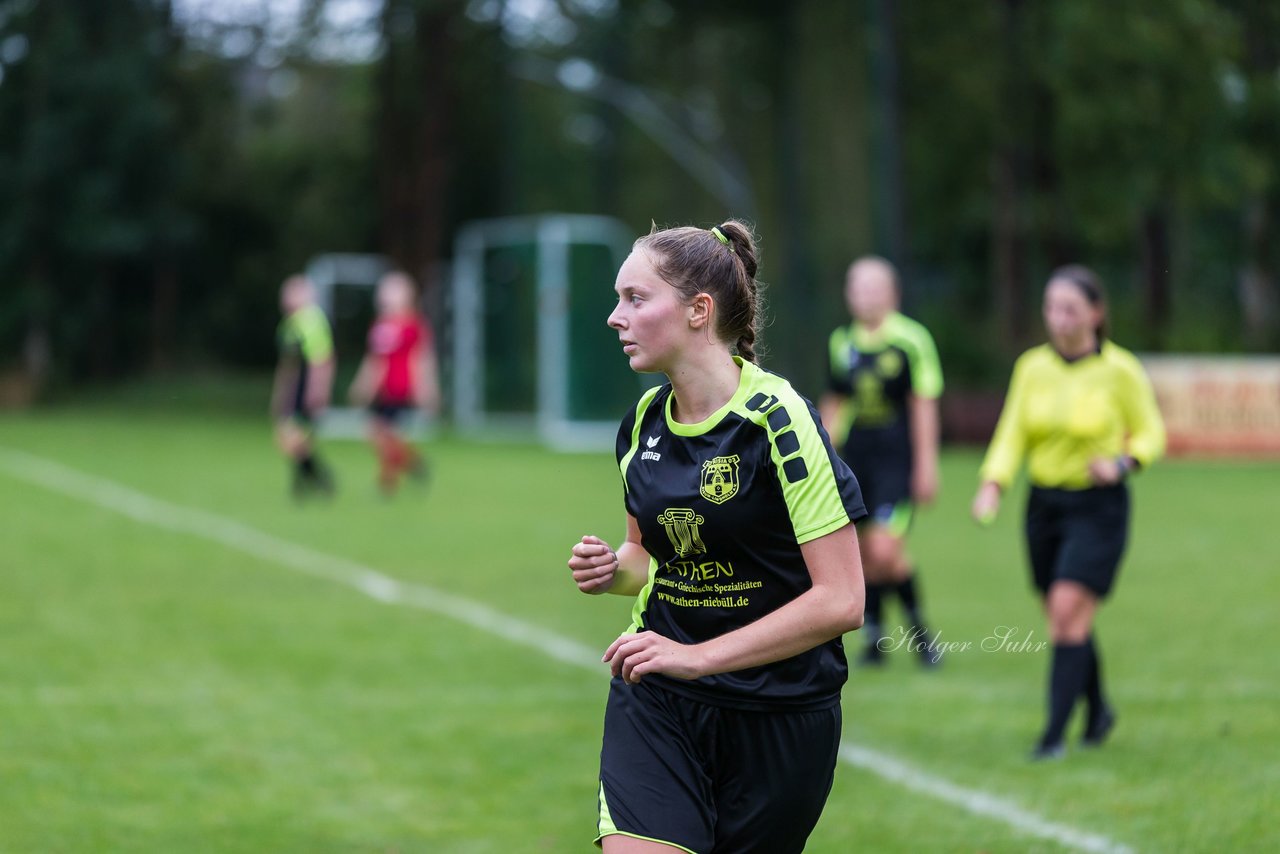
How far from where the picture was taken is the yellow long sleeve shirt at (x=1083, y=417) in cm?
737

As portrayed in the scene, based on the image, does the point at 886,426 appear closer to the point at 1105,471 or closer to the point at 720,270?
the point at 1105,471

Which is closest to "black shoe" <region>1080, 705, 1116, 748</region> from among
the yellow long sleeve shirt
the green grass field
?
the green grass field

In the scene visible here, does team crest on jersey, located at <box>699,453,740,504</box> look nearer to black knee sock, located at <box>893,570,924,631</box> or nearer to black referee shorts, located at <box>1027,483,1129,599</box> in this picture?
black referee shorts, located at <box>1027,483,1129,599</box>

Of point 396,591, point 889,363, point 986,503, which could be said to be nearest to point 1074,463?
point 986,503

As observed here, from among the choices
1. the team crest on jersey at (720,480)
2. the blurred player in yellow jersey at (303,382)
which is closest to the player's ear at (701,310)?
the team crest on jersey at (720,480)

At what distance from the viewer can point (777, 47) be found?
29.1 meters

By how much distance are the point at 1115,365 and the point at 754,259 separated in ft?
12.5

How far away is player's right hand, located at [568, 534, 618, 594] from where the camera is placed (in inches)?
154

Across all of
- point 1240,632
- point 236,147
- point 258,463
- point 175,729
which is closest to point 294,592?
point 175,729

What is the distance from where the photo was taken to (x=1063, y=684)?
23.7 ft

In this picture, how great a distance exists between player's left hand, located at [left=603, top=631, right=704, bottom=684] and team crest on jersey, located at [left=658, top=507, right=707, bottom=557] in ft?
0.69

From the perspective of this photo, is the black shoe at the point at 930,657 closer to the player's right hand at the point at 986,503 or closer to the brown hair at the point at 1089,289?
the player's right hand at the point at 986,503

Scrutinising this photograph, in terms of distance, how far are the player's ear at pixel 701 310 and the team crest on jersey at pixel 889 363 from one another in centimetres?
594

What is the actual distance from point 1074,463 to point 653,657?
4.07 m
